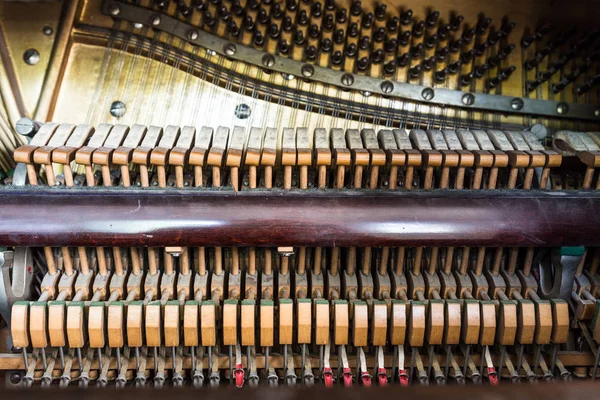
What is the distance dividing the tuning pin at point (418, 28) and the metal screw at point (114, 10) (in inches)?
56.0

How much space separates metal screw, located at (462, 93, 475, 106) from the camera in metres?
2.67

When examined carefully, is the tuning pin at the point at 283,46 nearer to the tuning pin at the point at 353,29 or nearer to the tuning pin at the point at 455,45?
the tuning pin at the point at 353,29

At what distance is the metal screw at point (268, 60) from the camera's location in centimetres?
262

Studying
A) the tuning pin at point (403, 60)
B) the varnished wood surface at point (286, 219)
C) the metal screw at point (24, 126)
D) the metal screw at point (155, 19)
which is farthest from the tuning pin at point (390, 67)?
the metal screw at point (24, 126)

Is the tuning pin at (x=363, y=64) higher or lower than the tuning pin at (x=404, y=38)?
lower

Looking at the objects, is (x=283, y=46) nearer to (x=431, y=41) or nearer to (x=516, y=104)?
(x=431, y=41)

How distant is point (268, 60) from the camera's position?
262 centimetres

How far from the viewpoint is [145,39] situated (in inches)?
104

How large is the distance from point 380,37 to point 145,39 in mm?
1130

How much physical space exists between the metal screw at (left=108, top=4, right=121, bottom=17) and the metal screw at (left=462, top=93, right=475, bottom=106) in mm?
1711

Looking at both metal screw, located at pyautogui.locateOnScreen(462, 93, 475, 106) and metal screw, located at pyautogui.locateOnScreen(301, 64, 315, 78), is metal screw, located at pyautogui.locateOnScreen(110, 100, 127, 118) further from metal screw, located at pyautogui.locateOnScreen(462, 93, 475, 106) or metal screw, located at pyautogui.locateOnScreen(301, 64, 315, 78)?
metal screw, located at pyautogui.locateOnScreen(462, 93, 475, 106)

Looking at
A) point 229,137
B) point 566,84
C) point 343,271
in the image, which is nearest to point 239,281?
point 343,271

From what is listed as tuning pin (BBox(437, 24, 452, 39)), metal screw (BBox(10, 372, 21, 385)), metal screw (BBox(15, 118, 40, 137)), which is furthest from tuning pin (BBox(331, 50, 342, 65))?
metal screw (BBox(10, 372, 21, 385))

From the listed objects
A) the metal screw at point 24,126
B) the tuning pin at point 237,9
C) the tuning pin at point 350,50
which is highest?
the tuning pin at point 237,9
